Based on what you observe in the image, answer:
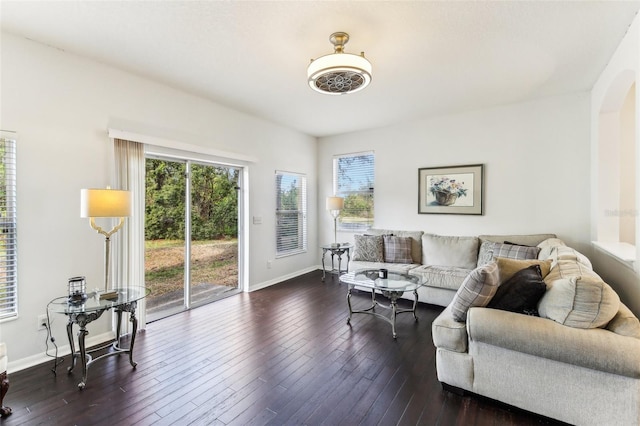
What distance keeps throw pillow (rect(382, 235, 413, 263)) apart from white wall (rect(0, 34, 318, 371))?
3548 mm

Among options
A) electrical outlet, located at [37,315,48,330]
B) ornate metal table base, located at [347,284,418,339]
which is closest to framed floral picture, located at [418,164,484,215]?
ornate metal table base, located at [347,284,418,339]

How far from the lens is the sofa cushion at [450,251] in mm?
4164

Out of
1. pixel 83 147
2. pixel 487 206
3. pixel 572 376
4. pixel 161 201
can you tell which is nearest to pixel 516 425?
pixel 572 376

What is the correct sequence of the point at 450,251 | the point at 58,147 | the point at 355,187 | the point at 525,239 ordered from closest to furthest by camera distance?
the point at 58,147 → the point at 525,239 → the point at 450,251 → the point at 355,187

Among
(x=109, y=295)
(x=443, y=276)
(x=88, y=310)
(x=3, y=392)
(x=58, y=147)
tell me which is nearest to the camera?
(x=3, y=392)

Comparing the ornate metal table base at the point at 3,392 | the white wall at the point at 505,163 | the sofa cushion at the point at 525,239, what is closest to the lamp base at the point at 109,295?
the ornate metal table base at the point at 3,392

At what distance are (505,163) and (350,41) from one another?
317cm

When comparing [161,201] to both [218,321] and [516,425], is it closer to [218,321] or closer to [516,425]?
[218,321]

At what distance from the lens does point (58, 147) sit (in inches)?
106

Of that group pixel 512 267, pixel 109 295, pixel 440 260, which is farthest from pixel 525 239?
pixel 109 295

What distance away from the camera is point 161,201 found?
3604 millimetres

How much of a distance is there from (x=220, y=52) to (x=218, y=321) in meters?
2.98

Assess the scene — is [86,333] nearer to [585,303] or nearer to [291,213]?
[585,303]

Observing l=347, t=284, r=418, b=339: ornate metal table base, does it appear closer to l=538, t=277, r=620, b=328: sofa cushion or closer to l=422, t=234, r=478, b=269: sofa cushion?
l=422, t=234, r=478, b=269: sofa cushion
